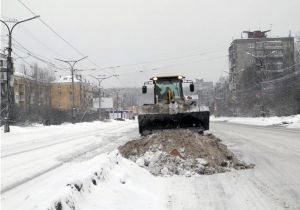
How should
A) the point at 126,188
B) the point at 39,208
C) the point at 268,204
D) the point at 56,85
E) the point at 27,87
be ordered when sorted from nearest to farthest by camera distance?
the point at 39,208 < the point at 268,204 < the point at 126,188 < the point at 27,87 < the point at 56,85

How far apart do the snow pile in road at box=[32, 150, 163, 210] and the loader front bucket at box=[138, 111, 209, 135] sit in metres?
10.2

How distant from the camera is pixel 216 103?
481 feet

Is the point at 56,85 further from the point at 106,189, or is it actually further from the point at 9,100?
the point at 106,189

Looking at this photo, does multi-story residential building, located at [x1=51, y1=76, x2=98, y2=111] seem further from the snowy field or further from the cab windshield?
the snowy field

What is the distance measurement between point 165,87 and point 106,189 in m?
18.5

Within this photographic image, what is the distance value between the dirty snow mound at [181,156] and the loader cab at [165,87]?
36.2 feet

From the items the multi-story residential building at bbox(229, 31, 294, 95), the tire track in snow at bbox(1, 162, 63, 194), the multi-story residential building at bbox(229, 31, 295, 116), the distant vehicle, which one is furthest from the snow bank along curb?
the multi-story residential building at bbox(229, 31, 294, 95)

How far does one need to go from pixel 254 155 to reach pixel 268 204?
9650 mm

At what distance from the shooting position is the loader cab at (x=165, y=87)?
89.6ft

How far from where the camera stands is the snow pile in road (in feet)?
24.3

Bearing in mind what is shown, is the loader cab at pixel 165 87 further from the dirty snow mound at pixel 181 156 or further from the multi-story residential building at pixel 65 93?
the multi-story residential building at pixel 65 93

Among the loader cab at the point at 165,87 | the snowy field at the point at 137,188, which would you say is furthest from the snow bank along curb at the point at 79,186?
the loader cab at the point at 165,87

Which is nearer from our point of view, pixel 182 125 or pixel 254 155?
pixel 254 155

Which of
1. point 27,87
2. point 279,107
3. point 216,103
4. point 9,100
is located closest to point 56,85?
point 27,87
